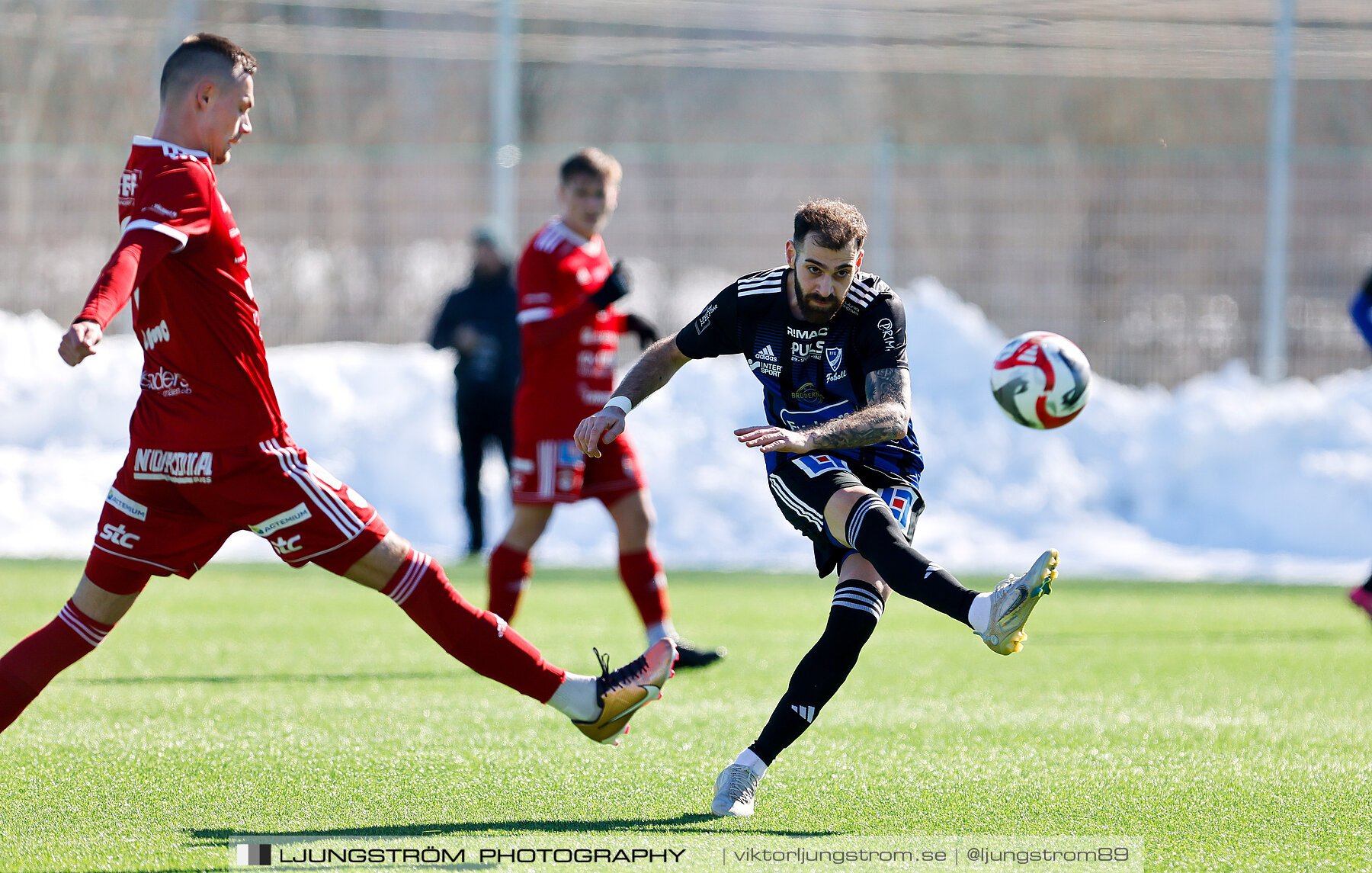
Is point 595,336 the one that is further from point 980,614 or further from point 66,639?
point 980,614

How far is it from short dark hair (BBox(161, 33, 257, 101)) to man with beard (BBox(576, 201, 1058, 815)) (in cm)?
150

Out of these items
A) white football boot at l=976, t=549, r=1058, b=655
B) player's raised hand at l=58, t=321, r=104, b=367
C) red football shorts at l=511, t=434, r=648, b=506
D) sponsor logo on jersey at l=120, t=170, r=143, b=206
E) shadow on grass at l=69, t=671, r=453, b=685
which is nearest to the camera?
player's raised hand at l=58, t=321, r=104, b=367

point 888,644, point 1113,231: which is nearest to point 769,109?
point 1113,231

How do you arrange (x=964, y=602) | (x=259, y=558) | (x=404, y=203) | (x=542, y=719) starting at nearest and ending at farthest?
1. (x=964, y=602)
2. (x=542, y=719)
3. (x=259, y=558)
4. (x=404, y=203)

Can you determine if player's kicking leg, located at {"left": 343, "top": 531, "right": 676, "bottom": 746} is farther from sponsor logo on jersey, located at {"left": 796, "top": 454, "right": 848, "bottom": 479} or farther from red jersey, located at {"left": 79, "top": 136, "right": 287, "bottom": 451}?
sponsor logo on jersey, located at {"left": 796, "top": 454, "right": 848, "bottom": 479}

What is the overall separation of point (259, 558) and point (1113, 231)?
9312 mm

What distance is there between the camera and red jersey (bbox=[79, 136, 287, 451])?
416 centimetres

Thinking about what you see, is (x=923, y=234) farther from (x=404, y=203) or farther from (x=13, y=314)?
(x=13, y=314)

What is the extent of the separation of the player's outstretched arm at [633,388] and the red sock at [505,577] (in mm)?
2569

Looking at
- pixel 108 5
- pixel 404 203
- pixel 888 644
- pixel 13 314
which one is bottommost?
pixel 888 644

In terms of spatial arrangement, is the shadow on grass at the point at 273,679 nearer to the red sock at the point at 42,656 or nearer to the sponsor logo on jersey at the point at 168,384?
the red sock at the point at 42,656

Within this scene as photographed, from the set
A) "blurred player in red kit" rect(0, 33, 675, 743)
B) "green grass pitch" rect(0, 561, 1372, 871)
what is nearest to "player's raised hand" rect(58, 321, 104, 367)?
"blurred player in red kit" rect(0, 33, 675, 743)

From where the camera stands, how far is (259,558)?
41.9 ft

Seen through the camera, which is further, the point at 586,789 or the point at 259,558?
the point at 259,558
